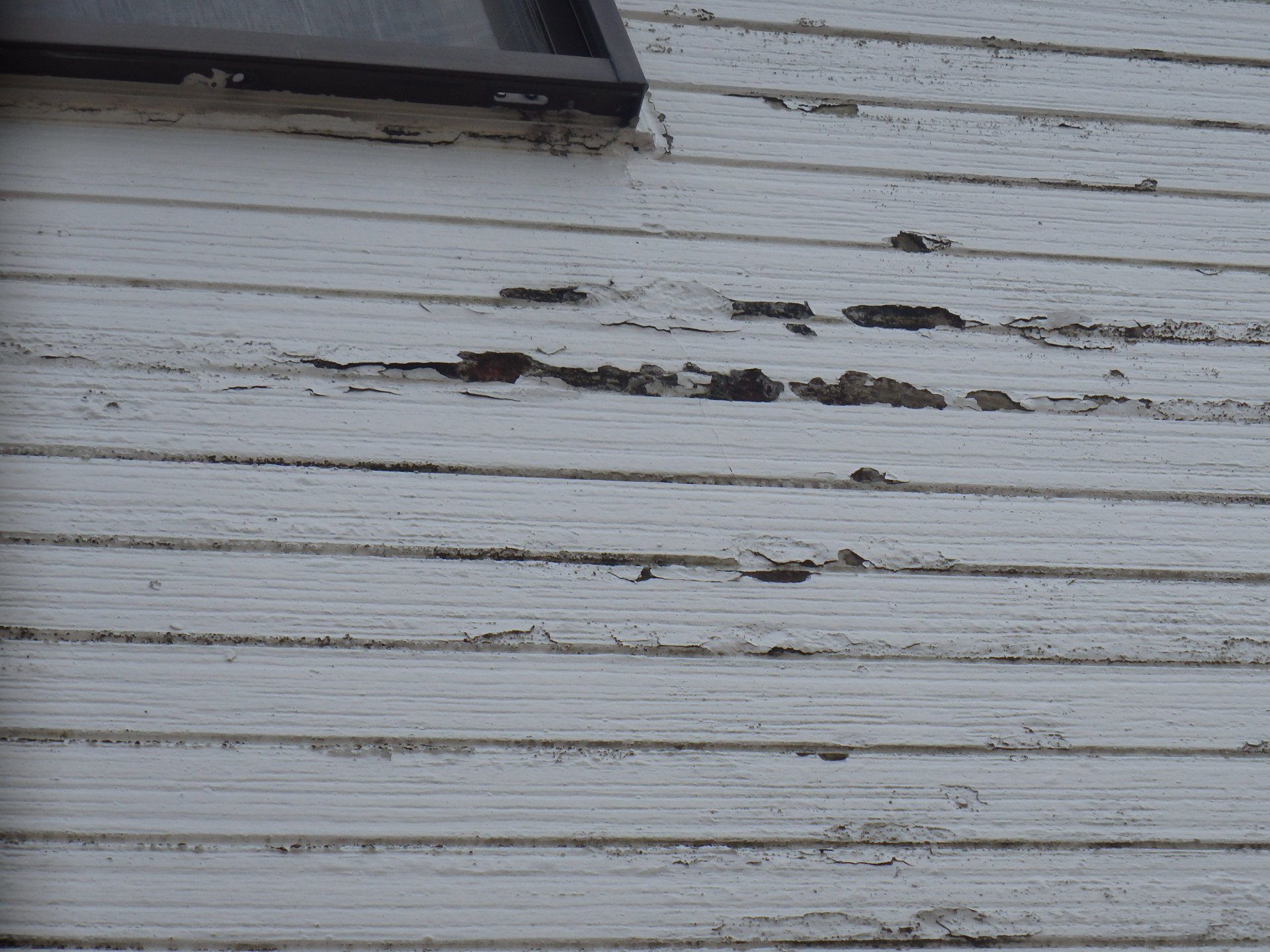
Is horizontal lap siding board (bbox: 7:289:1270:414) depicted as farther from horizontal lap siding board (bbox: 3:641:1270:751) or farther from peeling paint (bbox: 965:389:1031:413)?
horizontal lap siding board (bbox: 3:641:1270:751)

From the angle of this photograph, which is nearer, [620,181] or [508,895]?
[508,895]

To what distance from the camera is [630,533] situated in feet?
3.49

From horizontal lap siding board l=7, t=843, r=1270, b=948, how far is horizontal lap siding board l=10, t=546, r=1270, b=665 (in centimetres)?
23

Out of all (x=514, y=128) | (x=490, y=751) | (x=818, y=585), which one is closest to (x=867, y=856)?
(x=818, y=585)

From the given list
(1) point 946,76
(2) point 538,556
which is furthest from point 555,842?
(1) point 946,76

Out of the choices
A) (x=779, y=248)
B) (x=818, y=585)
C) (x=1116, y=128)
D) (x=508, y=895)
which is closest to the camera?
(x=508, y=895)

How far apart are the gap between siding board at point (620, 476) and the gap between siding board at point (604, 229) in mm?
307

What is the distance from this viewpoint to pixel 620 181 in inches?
46.4

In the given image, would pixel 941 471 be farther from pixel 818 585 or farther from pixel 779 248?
pixel 779 248

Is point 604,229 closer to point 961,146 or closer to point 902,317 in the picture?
point 902,317

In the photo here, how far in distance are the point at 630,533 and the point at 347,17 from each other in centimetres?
78

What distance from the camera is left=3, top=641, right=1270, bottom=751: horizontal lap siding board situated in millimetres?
949

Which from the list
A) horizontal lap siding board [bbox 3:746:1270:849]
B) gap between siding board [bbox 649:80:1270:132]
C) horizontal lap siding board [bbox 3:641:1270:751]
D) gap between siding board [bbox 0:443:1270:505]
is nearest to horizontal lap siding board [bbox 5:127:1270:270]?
gap between siding board [bbox 649:80:1270:132]

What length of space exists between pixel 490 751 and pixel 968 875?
571 mm
